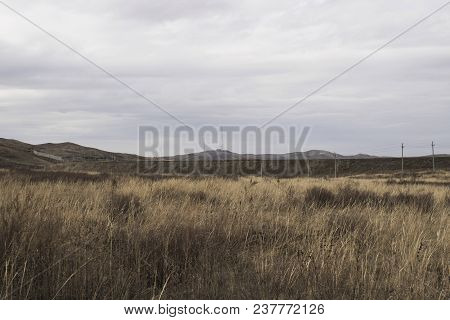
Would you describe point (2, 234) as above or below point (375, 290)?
above

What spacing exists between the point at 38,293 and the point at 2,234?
38.0 inches

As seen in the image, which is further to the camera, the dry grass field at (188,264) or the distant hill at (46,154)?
the distant hill at (46,154)

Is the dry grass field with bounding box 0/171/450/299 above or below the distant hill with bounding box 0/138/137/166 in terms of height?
below

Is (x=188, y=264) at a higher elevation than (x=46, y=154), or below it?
below

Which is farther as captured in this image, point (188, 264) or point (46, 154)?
point (46, 154)

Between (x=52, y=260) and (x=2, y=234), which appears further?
(x=2, y=234)

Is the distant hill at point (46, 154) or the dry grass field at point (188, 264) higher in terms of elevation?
the distant hill at point (46, 154)

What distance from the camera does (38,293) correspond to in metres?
3.24

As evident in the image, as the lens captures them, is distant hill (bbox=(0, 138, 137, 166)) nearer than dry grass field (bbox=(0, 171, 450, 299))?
No

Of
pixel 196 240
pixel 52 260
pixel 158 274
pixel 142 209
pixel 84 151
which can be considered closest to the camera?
pixel 52 260

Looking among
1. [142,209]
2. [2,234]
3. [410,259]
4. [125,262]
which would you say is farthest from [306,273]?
[142,209]
